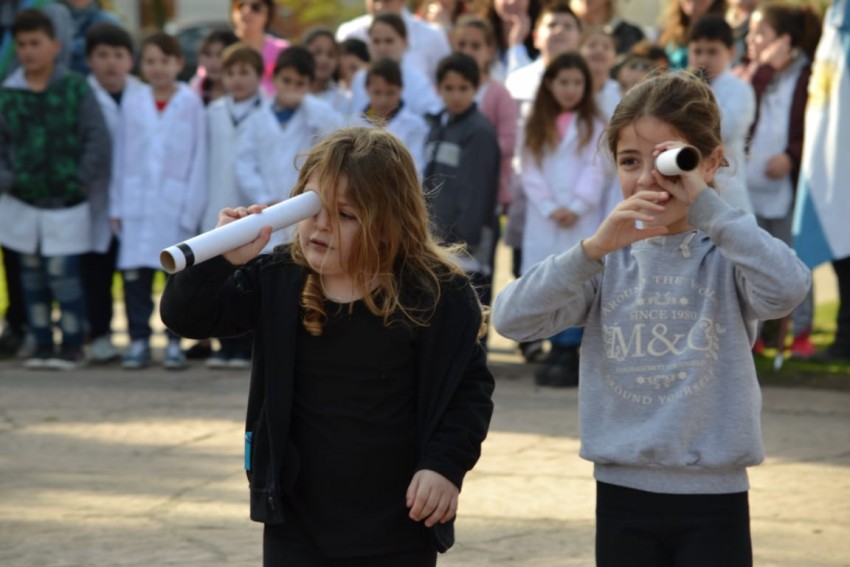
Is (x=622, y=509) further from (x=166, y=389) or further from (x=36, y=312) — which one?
(x=36, y=312)

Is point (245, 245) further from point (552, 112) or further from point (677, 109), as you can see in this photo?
point (552, 112)

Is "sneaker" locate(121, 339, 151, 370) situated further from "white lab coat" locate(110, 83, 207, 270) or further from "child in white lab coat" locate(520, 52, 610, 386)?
"child in white lab coat" locate(520, 52, 610, 386)

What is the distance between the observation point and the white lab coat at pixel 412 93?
864cm

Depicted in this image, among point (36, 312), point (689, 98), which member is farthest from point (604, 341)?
point (36, 312)

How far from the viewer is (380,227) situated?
124 inches

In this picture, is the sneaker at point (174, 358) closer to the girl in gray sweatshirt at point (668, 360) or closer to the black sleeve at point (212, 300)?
the black sleeve at point (212, 300)

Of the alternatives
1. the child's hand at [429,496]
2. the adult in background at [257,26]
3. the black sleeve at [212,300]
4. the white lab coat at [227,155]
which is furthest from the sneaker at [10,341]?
the child's hand at [429,496]

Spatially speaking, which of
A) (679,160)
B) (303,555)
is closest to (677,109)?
(679,160)

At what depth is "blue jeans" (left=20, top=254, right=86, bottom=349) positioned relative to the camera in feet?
27.2

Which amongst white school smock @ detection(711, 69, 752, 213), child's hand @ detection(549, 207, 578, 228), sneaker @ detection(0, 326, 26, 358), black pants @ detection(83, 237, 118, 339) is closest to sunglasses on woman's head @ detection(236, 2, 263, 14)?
black pants @ detection(83, 237, 118, 339)

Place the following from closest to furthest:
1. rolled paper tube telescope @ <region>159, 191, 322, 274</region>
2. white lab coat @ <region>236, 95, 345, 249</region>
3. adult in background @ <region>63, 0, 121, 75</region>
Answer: rolled paper tube telescope @ <region>159, 191, 322, 274</region> < white lab coat @ <region>236, 95, 345, 249</region> < adult in background @ <region>63, 0, 121, 75</region>

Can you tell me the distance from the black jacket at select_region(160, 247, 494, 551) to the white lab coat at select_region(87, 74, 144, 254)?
5.45 metres

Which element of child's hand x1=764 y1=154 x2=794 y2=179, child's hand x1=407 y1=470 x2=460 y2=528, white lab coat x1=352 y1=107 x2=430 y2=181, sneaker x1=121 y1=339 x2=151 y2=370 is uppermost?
white lab coat x1=352 y1=107 x2=430 y2=181

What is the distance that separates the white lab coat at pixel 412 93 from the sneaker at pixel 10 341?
8.19 ft
